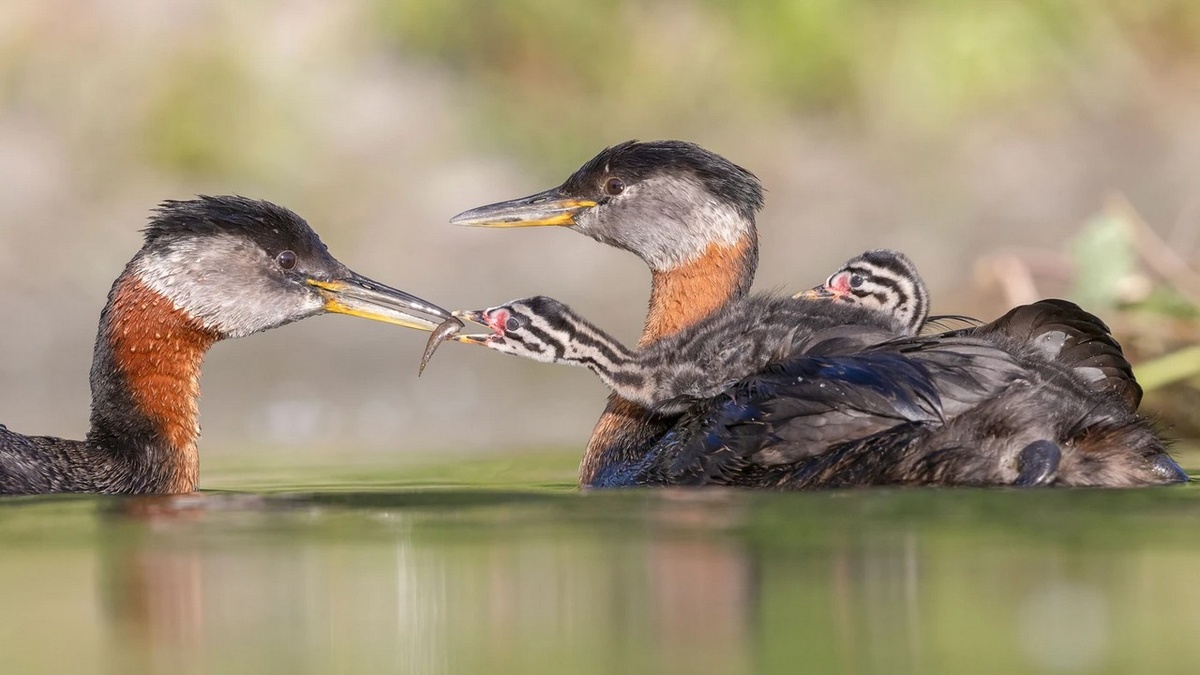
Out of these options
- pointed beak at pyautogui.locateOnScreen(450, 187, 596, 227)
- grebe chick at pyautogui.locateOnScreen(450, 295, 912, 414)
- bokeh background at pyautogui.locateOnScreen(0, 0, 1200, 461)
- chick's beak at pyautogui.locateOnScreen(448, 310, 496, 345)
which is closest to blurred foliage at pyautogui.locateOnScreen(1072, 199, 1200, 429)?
grebe chick at pyautogui.locateOnScreen(450, 295, 912, 414)

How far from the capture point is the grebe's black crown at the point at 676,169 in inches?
290

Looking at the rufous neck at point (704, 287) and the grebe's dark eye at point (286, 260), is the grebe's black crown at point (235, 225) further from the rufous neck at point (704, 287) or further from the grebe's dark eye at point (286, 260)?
the rufous neck at point (704, 287)

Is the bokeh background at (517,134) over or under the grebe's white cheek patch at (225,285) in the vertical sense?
over

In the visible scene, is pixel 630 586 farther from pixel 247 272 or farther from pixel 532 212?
pixel 532 212

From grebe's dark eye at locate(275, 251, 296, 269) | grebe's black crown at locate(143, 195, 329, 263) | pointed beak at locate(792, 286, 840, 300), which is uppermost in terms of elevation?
grebe's black crown at locate(143, 195, 329, 263)

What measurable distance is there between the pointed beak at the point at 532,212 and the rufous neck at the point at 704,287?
22.0 inches

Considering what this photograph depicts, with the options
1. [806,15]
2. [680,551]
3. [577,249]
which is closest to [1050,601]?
[680,551]

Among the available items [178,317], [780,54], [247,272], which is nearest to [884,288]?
[247,272]

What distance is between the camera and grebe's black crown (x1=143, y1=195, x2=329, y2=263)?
680cm

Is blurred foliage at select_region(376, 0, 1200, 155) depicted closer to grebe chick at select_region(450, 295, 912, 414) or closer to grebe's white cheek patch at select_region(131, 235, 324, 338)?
grebe's white cheek patch at select_region(131, 235, 324, 338)

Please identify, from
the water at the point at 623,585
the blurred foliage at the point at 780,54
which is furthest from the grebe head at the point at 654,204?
the blurred foliage at the point at 780,54

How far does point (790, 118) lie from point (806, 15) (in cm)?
69

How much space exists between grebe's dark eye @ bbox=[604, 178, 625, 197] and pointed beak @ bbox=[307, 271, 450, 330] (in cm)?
107

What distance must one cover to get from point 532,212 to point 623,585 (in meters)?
3.61
